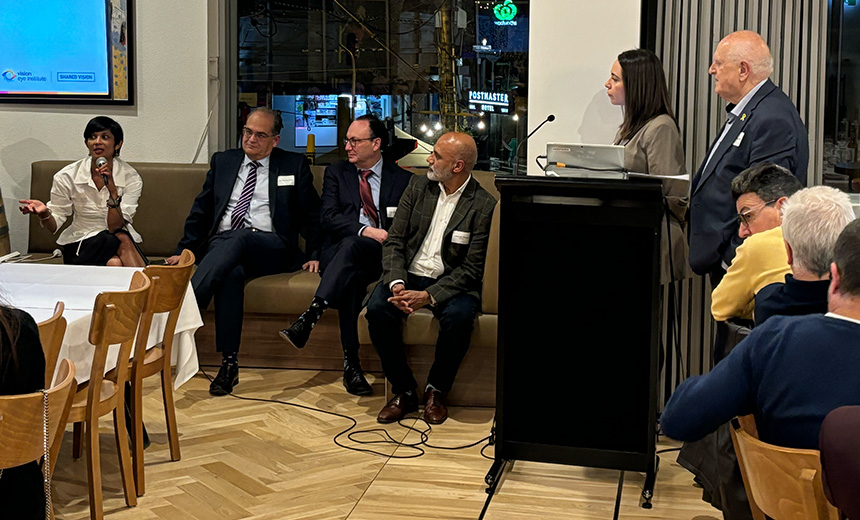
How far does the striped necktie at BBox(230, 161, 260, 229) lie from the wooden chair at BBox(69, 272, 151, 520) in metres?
2.15

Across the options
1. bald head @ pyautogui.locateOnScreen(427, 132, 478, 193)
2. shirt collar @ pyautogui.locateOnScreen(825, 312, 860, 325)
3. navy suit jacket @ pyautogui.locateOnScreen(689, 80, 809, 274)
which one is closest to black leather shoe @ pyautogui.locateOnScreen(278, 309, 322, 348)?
bald head @ pyautogui.locateOnScreen(427, 132, 478, 193)

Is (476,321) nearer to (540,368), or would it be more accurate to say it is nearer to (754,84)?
(540,368)

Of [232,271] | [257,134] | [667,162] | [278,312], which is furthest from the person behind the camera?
[257,134]

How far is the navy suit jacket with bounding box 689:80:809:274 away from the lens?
12.3 ft

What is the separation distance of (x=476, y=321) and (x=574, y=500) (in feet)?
3.92

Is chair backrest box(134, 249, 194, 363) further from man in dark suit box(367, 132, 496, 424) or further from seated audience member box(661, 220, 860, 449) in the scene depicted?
seated audience member box(661, 220, 860, 449)

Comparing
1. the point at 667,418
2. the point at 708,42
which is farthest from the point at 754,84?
the point at 667,418

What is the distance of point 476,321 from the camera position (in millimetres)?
4570

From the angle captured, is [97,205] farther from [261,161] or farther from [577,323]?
[577,323]

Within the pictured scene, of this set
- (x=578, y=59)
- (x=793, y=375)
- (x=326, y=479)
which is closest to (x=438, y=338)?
(x=326, y=479)

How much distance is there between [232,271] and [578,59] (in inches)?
81.0

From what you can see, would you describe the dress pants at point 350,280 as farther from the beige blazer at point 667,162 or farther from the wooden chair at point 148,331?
the beige blazer at point 667,162

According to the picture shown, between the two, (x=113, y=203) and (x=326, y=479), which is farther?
(x=113, y=203)

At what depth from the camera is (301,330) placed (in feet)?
15.7
